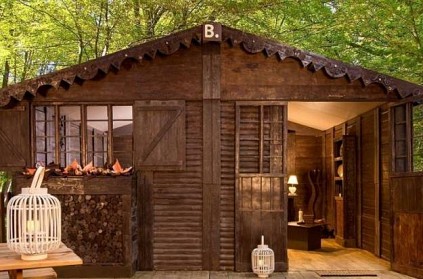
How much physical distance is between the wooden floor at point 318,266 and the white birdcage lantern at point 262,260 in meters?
0.12

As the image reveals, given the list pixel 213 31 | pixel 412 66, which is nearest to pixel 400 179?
pixel 213 31

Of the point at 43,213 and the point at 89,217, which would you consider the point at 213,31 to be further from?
the point at 43,213

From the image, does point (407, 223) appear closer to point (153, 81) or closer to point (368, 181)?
point (368, 181)

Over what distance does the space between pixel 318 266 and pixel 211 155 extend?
2.26 meters

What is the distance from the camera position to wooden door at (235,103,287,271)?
6.93 meters

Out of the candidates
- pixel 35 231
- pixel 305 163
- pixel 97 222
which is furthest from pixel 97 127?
pixel 35 231

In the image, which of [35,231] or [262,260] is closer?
[35,231]

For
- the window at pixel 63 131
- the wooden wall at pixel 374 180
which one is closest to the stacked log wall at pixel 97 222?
the window at pixel 63 131

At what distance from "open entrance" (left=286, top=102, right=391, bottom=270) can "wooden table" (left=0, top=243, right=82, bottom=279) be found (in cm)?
429

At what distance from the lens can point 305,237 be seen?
351 inches

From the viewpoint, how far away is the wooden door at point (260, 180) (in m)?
6.93

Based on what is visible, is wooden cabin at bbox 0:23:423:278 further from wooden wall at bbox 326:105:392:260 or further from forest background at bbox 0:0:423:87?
forest background at bbox 0:0:423:87

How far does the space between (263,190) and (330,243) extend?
3.42 metres

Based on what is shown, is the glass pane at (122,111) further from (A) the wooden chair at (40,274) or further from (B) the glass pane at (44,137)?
(A) the wooden chair at (40,274)
